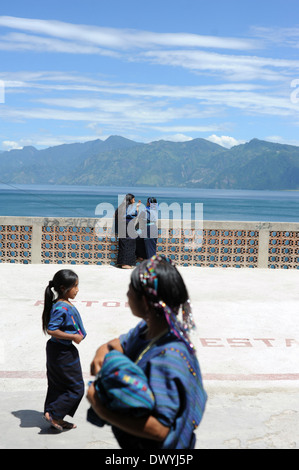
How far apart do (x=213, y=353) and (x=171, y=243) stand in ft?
22.5

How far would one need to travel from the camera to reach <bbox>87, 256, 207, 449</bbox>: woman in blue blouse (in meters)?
1.96

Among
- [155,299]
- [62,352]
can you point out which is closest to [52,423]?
[62,352]

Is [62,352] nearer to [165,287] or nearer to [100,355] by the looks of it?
[100,355]

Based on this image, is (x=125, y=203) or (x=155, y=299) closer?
(x=155, y=299)

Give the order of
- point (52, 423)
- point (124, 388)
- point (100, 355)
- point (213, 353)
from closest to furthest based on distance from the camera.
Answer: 1. point (124, 388)
2. point (100, 355)
3. point (52, 423)
4. point (213, 353)

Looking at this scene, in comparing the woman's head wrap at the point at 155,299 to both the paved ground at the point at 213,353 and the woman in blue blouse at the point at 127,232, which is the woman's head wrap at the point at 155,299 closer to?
the paved ground at the point at 213,353

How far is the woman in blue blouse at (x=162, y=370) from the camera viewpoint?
1.96 meters

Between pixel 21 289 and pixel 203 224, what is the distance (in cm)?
509

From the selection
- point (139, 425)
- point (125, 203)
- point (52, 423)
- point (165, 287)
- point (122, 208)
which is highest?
point (125, 203)

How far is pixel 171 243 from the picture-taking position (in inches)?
520

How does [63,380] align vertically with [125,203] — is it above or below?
below

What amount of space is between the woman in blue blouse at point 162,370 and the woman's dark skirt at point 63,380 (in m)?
2.27

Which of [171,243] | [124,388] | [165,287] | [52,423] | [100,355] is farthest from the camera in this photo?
[171,243]
